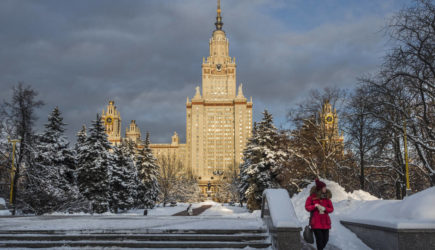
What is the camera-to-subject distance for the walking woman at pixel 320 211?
7.19 m

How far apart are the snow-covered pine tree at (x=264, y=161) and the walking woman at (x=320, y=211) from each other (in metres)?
28.3

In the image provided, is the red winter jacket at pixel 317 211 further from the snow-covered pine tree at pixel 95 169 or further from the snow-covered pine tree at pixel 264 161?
the snow-covered pine tree at pixel 95 169

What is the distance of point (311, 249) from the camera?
8.34 m

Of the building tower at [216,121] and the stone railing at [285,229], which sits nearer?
the stone railing at [285,229]

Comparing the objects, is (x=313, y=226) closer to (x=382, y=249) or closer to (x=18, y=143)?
(x=382, y=249)

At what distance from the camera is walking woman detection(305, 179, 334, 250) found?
7191mm

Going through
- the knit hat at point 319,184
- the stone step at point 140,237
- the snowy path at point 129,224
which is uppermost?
the knit hat at point 319,184

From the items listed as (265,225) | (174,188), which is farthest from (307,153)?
(174,188)

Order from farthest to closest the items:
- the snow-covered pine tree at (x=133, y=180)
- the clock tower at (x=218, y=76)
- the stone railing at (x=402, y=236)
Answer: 1. the clock tower at (x=218, y=76)
2. the snow-covered pine tree at (x=133, y=180)
3. the stone railing at (x=402, y=236)

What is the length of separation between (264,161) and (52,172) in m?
19.2

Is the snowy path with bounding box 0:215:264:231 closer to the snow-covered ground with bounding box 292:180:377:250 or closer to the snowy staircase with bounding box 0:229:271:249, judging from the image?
the snowy staircase with bounding box 0:229:271:249

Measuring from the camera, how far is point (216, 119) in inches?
6132

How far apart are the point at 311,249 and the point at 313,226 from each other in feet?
4.62

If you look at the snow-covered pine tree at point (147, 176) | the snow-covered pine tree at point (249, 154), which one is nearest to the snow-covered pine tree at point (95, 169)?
the snow-covered pine tree at point (249, 154)
